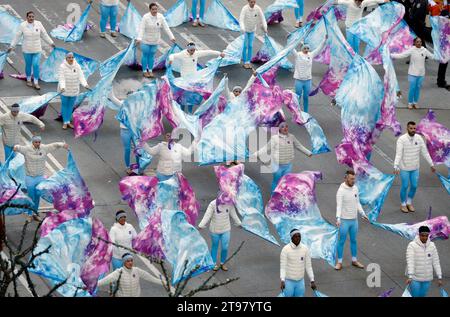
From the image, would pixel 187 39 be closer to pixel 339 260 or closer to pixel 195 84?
pixel 195 84

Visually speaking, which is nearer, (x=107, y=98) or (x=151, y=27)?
(x=107, y=98)

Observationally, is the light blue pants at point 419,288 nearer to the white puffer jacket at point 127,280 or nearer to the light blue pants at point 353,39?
the white puffer jacket at point 127,280

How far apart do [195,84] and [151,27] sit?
10.8ft

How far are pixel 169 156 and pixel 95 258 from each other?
12.8 feet

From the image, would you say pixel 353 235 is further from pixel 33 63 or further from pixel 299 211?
pixel 33 63

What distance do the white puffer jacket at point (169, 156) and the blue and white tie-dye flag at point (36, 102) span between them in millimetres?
4093

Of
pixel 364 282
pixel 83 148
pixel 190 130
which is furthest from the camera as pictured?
pixel 83 148

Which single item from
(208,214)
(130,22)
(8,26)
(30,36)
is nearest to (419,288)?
(208,214)

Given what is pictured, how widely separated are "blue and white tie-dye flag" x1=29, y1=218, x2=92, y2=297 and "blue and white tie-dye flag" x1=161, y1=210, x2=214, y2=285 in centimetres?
140

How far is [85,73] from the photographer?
102 feet

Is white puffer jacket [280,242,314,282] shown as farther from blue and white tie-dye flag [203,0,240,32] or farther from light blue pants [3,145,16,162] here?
blue and white tie-dye flag [203,0,240,32]

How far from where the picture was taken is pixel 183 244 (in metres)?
23.2

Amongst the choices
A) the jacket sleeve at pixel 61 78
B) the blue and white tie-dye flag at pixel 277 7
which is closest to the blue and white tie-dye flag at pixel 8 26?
the jacket sleeve at pixel 61 78
